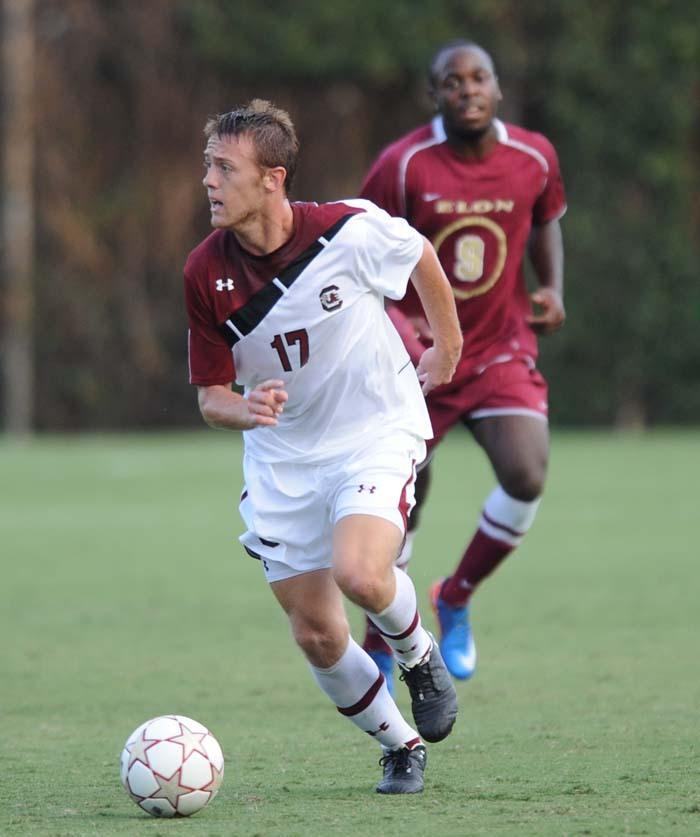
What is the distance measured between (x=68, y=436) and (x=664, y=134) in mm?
9514

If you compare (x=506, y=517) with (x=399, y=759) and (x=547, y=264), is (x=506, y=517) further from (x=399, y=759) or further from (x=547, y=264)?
(x=399, y=759)

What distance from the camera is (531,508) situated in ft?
23.3

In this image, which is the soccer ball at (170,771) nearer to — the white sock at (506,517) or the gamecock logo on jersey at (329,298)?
the gamecock logo on jersey at (329,298)

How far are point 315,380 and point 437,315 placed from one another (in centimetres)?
46

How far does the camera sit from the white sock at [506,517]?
709cm

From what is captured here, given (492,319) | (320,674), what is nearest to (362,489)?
(320,674)

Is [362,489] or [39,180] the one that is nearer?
[362,489]

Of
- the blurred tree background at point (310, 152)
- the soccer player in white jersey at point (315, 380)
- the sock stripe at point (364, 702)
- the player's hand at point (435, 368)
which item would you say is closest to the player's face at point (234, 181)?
the soccer player in white jersey at point (315, 380)

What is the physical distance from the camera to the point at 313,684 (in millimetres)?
7051

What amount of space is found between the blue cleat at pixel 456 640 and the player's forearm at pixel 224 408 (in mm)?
2425

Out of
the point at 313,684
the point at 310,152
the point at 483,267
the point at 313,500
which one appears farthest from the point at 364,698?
the point at 310,152

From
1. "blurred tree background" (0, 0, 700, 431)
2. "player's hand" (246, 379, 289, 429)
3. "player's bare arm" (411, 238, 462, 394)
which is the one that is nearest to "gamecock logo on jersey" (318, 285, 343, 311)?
"player's bare arm" (411, 238, 462, 394)

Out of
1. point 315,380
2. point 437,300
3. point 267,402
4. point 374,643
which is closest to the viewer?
point 267,402

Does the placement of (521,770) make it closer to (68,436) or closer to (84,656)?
(84,656)
